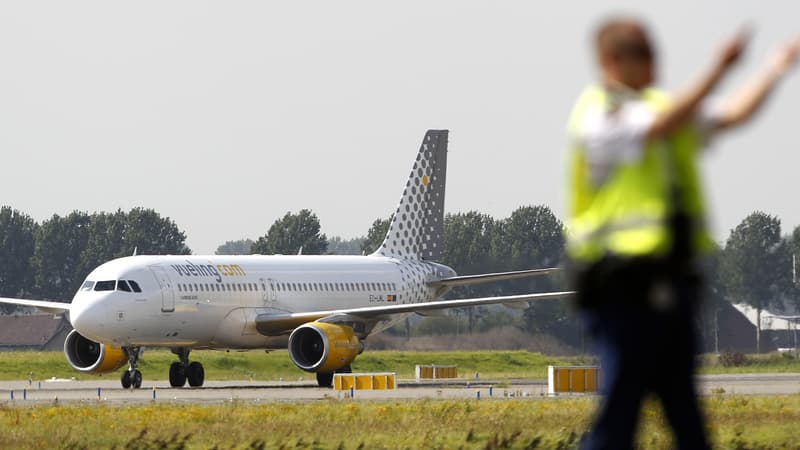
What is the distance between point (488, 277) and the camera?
4522 centimetres

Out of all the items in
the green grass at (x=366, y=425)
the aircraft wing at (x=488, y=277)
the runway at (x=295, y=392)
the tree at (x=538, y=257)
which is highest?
the tree at (x=538, y=257)

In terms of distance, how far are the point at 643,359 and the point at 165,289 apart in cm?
3478

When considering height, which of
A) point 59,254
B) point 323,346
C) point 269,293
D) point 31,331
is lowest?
point 323,346

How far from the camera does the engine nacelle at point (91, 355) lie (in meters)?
42.2

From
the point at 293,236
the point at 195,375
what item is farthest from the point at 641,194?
the point at 293,236

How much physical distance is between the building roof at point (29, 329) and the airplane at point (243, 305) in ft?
189

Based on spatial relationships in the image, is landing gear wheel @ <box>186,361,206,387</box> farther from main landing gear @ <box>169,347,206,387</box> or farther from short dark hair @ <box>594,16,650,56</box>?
short dark hair @ <box>594,16,650,56</box>

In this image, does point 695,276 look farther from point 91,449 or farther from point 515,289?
point 515,289

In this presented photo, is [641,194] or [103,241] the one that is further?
[103,241]

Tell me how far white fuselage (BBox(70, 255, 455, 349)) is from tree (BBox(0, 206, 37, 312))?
83.1m

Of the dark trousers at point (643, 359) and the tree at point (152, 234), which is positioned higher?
the tree at point (152, 234)

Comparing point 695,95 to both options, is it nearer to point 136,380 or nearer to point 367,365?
point 136,380

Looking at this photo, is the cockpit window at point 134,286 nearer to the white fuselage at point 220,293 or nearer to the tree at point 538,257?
the white fuselage at point 220,293

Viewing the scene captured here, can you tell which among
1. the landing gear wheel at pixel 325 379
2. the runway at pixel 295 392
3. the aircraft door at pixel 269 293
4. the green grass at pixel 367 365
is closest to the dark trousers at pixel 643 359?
the runway at pixel 295 392
